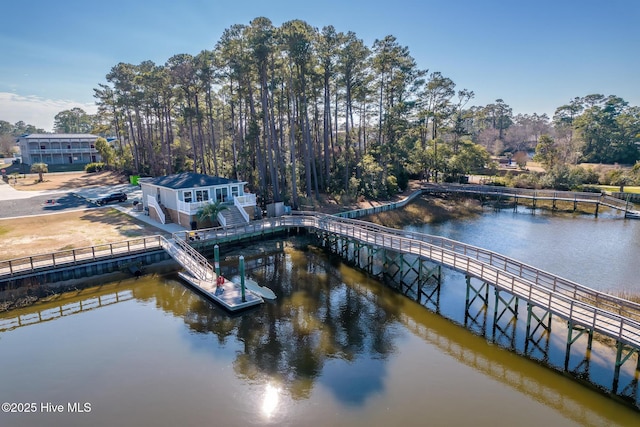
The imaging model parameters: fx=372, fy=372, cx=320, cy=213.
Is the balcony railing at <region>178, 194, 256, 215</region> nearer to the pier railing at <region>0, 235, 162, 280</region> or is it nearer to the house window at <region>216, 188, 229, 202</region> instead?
the house window at <region>216, 188, 229, 202</region>

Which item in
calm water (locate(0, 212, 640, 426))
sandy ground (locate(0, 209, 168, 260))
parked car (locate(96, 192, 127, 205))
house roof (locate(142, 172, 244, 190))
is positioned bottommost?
calm water (locate(0, 212, 640, 426))

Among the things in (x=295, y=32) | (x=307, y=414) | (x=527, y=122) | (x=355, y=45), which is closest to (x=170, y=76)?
(x=295, y=32)

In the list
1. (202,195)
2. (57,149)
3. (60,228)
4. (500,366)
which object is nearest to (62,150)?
(57,149)

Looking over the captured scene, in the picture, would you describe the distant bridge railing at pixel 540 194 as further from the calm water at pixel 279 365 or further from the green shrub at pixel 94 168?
the green shrub at pixel 94 168

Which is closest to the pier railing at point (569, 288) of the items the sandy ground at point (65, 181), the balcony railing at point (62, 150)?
the sandy ground at point (65, 181)

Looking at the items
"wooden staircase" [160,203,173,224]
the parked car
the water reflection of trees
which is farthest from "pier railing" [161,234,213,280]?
the parked car

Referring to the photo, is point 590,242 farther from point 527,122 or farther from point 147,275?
point 527,122
